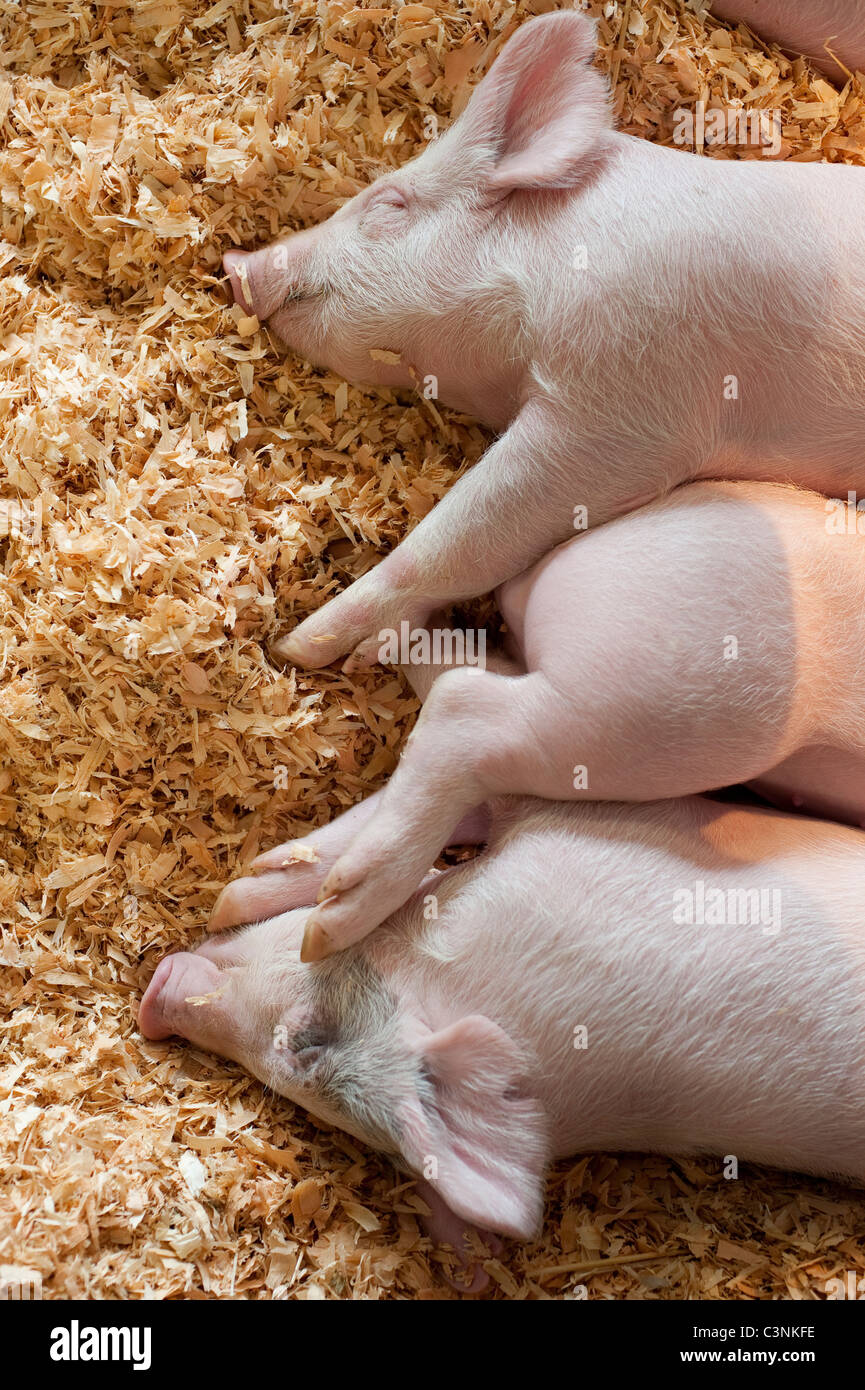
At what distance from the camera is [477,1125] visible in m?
1.84

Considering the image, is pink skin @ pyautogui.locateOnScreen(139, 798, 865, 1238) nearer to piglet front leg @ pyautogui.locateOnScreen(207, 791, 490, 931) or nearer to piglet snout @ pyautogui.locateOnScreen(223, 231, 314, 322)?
piglet front leg @ pyautogui.locateOnScreen(207, 791, 490, 931)

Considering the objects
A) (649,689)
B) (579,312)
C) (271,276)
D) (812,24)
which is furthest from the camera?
(812,24)

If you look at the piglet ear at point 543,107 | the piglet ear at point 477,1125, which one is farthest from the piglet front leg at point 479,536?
the piglet ear at point 477,1125

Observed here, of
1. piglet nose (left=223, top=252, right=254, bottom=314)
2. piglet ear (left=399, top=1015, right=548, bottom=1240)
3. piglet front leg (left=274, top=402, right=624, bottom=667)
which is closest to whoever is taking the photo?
piglet ear (left=399, top=1015, right=548, bottom=1240)

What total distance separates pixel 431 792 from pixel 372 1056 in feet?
1.42

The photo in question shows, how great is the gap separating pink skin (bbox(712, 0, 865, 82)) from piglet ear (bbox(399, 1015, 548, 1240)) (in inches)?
77.5

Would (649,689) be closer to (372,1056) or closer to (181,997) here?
(372,1056)

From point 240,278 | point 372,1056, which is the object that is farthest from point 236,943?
point 240,278

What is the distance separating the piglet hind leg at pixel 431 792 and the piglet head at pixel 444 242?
0.63 metres

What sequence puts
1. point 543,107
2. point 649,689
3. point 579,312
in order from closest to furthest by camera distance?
point 649,689 < point 579,312 < point 543,107

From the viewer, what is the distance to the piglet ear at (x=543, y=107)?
6.59 feet

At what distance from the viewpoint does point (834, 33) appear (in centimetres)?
232

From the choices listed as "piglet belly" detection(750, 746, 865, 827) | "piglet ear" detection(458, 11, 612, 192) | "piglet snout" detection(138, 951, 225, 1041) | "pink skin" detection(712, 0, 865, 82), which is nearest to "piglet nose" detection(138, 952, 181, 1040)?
"piglet snout" detection(138, 951, 225, 1041)

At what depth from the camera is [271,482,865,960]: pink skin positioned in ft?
6.07
